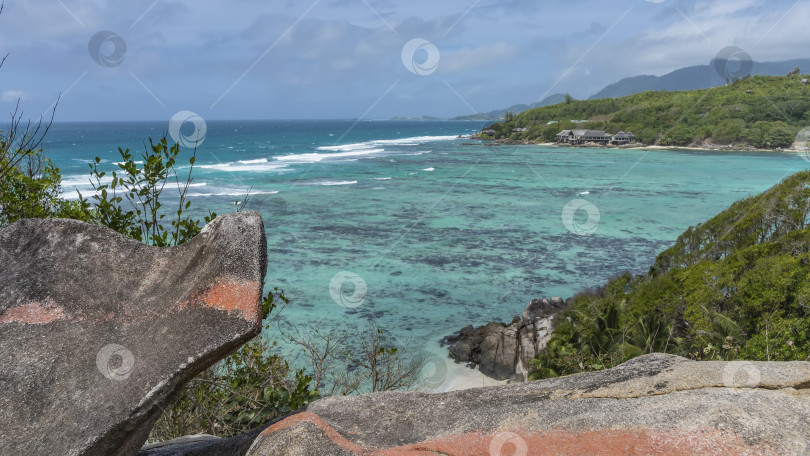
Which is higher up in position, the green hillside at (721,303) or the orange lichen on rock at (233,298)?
the orange lichen on rock at (233,298)

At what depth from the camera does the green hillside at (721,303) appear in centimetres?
1069

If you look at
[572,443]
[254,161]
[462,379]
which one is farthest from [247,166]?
[572,443]

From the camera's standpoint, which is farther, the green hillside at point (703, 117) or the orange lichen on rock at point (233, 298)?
the green hillside at point (703, 117)

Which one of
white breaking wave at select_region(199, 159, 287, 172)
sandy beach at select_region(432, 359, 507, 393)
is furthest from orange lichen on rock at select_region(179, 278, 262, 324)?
white breaking wave at select_region(199, 159, 287, 172)

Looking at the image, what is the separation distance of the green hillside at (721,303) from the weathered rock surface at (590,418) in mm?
5862

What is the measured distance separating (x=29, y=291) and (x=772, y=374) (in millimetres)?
4777

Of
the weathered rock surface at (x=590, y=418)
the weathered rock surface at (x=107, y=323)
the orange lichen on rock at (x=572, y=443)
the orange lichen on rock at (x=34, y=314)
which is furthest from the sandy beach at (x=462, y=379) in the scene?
the orange lichen on rock at (x=34, y=314)

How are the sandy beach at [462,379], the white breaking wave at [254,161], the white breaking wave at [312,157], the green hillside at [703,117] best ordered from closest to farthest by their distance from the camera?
the sandy beach at [462,379]
the white breaking wave at [254,161]
the white breaking wave at [312,157]
the green hillside at [703,117]

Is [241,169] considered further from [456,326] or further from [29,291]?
[29,291]

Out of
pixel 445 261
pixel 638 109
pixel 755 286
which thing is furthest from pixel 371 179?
pixel 638 109

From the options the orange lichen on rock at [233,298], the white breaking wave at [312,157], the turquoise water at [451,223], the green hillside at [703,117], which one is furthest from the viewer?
the green hillside at [703,117]

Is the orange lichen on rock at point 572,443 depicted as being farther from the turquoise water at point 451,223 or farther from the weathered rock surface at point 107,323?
the turquoise water at point 451,223

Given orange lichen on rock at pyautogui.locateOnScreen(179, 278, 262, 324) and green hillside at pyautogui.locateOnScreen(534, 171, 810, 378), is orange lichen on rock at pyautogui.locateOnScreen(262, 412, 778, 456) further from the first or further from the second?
green hillside at pyautogui.locateOnScreen(534, 171, 810, 378)

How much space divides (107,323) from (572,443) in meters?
2.88
